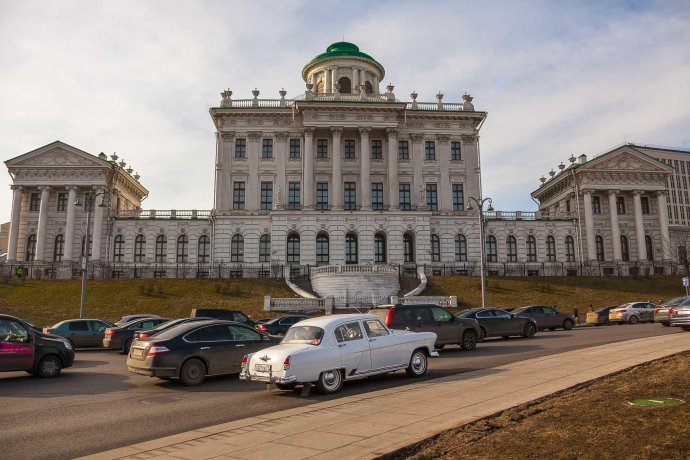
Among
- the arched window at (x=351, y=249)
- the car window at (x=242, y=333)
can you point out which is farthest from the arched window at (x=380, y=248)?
the car window at (x=242, y=333)

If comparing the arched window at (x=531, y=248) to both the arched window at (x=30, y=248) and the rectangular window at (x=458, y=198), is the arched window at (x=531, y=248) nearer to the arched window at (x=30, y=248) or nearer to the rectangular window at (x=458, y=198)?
the rectangular window at (x=458, y=198)

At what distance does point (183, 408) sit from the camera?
36.5ft

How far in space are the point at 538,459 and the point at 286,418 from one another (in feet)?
14.7

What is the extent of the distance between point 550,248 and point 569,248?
2469 millimetres

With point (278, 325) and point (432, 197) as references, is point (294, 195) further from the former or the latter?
point (278, 325)

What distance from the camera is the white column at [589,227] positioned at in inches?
2432

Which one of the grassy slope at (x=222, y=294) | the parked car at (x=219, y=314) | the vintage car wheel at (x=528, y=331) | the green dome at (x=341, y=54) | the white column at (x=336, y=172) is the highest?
the green dome at (x=341, y=54)

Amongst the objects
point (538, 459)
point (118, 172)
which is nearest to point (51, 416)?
point (538, 459)

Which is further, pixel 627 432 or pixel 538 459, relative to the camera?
pixel 627 432

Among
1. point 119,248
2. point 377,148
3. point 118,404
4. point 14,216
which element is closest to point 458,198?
point 377,148

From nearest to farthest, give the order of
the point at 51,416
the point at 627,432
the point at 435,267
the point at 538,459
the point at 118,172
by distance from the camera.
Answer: the point at 538,459
the point at 627,432
the point at 51,416
the point at 435,267
the point at 118,172

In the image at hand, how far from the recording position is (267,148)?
60031 millimetres

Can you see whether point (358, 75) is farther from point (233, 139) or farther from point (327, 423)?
point (327, 423)

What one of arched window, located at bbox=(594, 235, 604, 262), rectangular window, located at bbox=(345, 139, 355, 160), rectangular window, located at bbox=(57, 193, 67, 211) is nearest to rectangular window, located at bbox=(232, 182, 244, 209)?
rectangular window, located at bbox=(345, 139, 355, 160)
